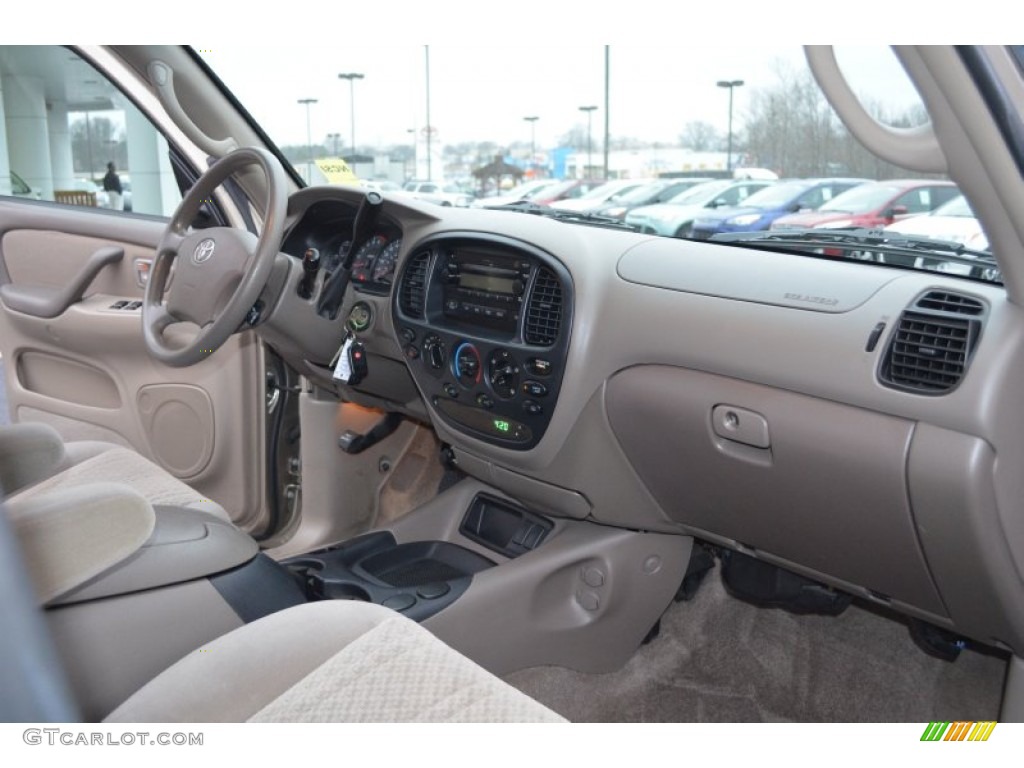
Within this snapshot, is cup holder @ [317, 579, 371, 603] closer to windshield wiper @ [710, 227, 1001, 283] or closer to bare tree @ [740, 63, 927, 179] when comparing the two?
windshield wiper @ [710, 227, 1001, 283]

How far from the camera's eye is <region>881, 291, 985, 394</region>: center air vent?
57.2 inches

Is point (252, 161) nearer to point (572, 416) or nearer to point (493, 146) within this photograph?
point (572, 416)

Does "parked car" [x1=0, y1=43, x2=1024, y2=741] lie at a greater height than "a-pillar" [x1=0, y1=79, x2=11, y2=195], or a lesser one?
lesser

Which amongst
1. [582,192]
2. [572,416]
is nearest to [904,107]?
[572,416]

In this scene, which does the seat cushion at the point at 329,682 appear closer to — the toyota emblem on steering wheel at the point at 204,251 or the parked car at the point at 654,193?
the toyota emblem on steering wheel at the point at 204,251

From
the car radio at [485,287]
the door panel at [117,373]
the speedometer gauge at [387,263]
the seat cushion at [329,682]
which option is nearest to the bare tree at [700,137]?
the car radio at [485,287]

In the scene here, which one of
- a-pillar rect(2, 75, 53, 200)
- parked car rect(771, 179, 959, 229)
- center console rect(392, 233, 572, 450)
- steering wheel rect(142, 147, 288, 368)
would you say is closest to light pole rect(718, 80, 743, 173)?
parked car rect(771, 179, 959, 229)

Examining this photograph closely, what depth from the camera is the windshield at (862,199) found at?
1987mm

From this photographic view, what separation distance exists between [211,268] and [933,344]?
5.04 ft

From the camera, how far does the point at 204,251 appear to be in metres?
2.21

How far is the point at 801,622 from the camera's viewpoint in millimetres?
2371

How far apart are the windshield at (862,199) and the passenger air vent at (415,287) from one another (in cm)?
93

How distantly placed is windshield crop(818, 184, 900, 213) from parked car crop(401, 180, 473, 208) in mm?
905

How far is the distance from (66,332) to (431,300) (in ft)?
4.70
